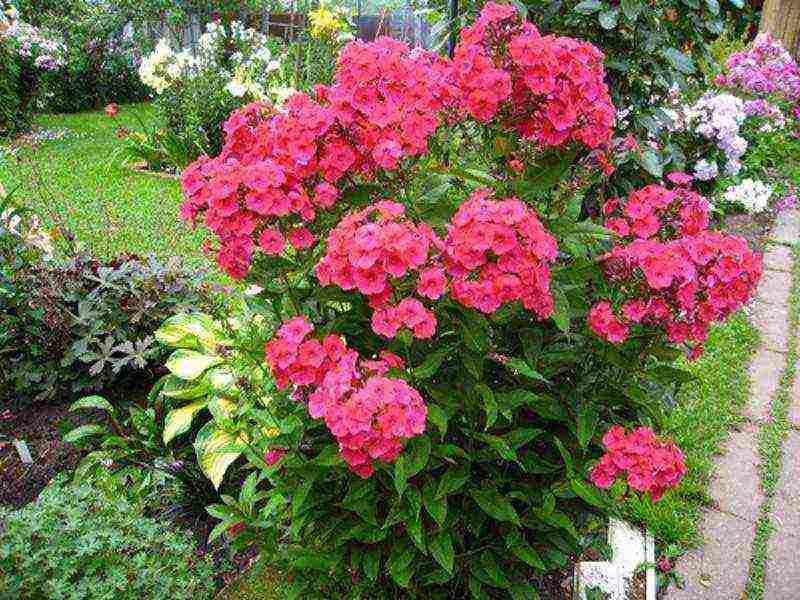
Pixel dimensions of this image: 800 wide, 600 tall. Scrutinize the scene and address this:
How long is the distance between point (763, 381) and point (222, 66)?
20.4ft

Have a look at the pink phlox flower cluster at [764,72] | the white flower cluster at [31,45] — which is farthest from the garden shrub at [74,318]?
the white flower cluster at [31,45]

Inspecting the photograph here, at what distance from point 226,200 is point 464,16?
7.30 ft

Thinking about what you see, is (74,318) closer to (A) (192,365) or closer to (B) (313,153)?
(A) (192,365)

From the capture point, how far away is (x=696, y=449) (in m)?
3.13

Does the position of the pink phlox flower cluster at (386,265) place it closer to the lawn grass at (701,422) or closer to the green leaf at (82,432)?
the lawn grass at (701,422)

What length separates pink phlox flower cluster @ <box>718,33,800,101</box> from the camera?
6621 millimetres

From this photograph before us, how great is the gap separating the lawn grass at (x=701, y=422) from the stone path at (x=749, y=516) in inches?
1.9

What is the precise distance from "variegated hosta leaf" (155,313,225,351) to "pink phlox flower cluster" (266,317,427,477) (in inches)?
56.0

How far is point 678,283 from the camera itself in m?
1.70

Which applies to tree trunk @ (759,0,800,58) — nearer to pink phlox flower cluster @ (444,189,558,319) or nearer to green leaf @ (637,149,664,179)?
green leaf @ (637,149,664,179)

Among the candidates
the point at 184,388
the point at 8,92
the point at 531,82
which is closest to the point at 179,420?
the point at 184,388

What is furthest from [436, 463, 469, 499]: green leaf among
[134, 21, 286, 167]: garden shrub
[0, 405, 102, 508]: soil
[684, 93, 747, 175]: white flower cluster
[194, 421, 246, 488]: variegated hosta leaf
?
[134, 21, 286, 167]: garden shrub

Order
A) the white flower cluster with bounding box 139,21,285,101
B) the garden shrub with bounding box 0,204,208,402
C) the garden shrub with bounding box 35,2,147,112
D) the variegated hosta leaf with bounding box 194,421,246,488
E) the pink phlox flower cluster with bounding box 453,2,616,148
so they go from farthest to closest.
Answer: the garden shrub with bounding box 35,2,147,112, the white flower cluster with bounding box 139,21,285,101, the garden shrub with bounding box 0,204,208,402, the variegated hosta leaf with bounding box 194,421,246,488, the pink phlox flower cluster with bounding box 453,2,616,148

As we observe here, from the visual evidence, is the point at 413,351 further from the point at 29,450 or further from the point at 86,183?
the point at 86,183
